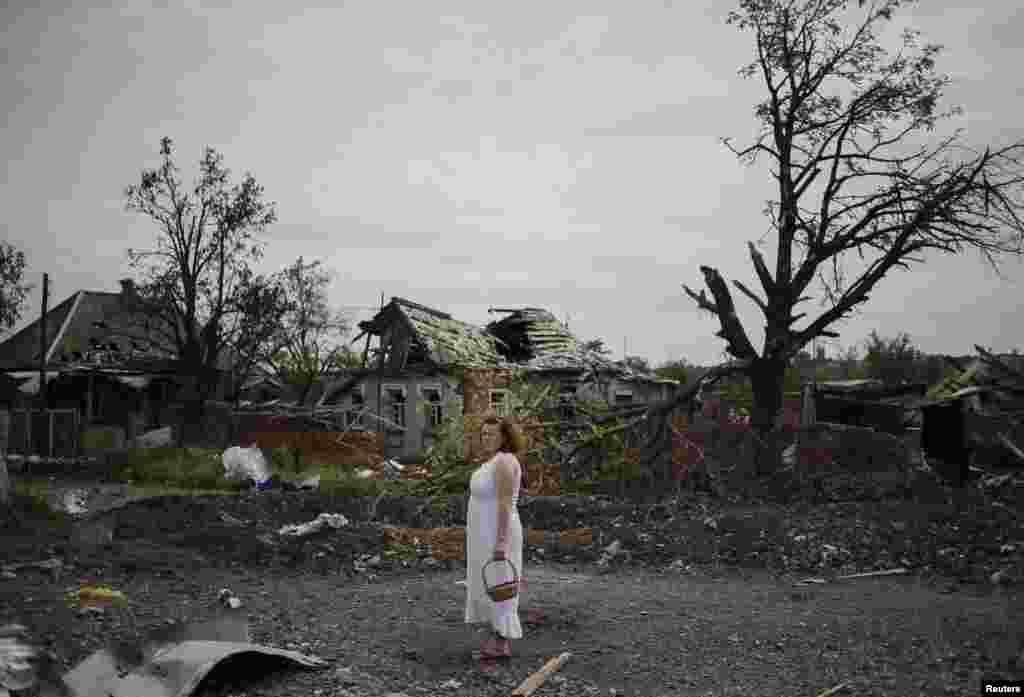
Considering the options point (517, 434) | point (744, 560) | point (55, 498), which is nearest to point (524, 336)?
point (55, 498)

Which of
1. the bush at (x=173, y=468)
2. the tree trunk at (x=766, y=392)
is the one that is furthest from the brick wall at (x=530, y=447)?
the bush at (x=173, y=468)

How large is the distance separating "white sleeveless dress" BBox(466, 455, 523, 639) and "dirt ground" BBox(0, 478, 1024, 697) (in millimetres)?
298

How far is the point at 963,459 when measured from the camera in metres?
14.1

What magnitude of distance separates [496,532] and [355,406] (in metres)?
20.7

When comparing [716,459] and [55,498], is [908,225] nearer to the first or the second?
[716,459]

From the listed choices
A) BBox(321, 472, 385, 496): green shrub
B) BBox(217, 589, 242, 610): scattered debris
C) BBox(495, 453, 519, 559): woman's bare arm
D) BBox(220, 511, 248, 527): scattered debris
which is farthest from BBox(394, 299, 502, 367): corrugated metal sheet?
BBox(495, 453, 519, 559): woman's bare arm

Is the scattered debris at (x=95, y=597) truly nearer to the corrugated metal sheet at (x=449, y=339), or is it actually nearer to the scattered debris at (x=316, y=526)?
the scattered debris at (x=316, y=526)

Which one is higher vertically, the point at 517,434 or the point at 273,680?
the point at 517,434

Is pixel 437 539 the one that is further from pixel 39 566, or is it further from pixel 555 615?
pixel 39 566

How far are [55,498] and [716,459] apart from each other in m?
12.3

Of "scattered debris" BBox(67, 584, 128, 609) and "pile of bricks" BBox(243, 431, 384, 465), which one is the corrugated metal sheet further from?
"scattered debris" BBox(67, 584, 128, 609)

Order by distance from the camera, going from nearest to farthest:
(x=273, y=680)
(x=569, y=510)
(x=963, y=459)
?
(x=273, y=680) < (x=569, y=510) < (x=963, y=459)

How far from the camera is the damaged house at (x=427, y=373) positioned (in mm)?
24594

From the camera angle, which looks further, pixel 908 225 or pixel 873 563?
pixel 908 225
